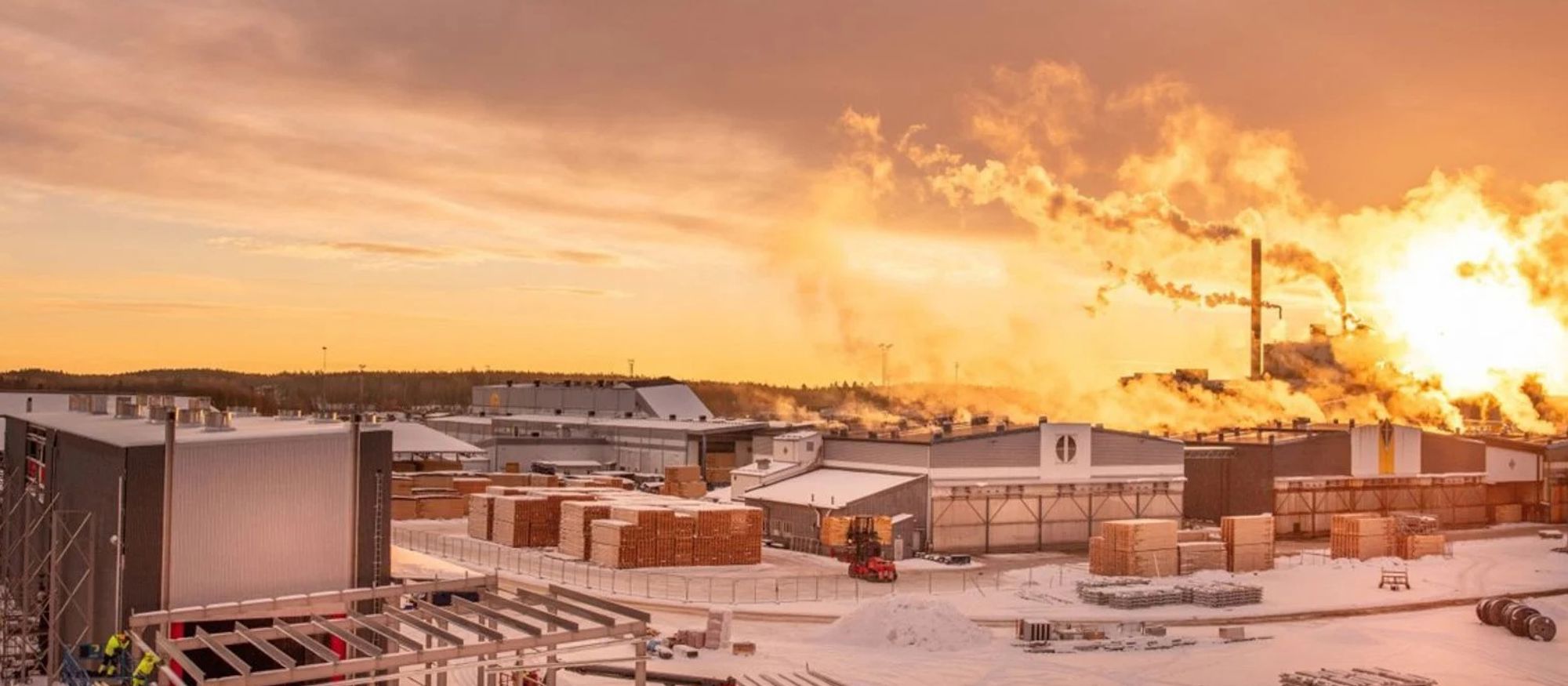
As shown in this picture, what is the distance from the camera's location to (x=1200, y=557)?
5534 centimetres

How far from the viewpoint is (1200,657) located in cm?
3897

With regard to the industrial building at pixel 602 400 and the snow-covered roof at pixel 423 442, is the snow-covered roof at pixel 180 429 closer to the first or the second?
the snow-covered roof at pixel 423 442

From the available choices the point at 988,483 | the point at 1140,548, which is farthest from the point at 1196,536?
the point at 988,483

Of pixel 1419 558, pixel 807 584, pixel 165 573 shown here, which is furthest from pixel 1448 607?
pixel 165 573

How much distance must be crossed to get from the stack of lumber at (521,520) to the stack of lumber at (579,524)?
282 cm

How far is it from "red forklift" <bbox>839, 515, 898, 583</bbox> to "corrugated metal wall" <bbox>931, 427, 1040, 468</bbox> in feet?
15.7

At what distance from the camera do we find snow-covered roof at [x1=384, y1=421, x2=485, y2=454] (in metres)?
88.4

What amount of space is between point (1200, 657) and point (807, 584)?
16.3 metres

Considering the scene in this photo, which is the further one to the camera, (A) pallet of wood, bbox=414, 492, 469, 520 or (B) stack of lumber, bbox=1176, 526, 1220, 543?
(A) pallet of wood, bbox=414, 492, 469, 520

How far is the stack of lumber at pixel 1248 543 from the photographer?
185ft

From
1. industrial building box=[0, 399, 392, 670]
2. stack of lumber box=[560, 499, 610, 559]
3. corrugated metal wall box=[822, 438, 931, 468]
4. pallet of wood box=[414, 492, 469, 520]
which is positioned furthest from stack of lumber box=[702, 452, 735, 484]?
industrial building box=[0, 399, 392, 670]

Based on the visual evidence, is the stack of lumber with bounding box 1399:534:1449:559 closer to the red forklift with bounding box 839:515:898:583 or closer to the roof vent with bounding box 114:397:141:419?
the red forklift with bounding box 839:515:898:583

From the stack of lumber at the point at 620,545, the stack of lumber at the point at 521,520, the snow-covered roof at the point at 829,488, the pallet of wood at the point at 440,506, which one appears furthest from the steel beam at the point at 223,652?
the pallet of wood at the point at 440,506

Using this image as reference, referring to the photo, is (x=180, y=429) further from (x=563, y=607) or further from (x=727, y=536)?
(x=727, y=536)
